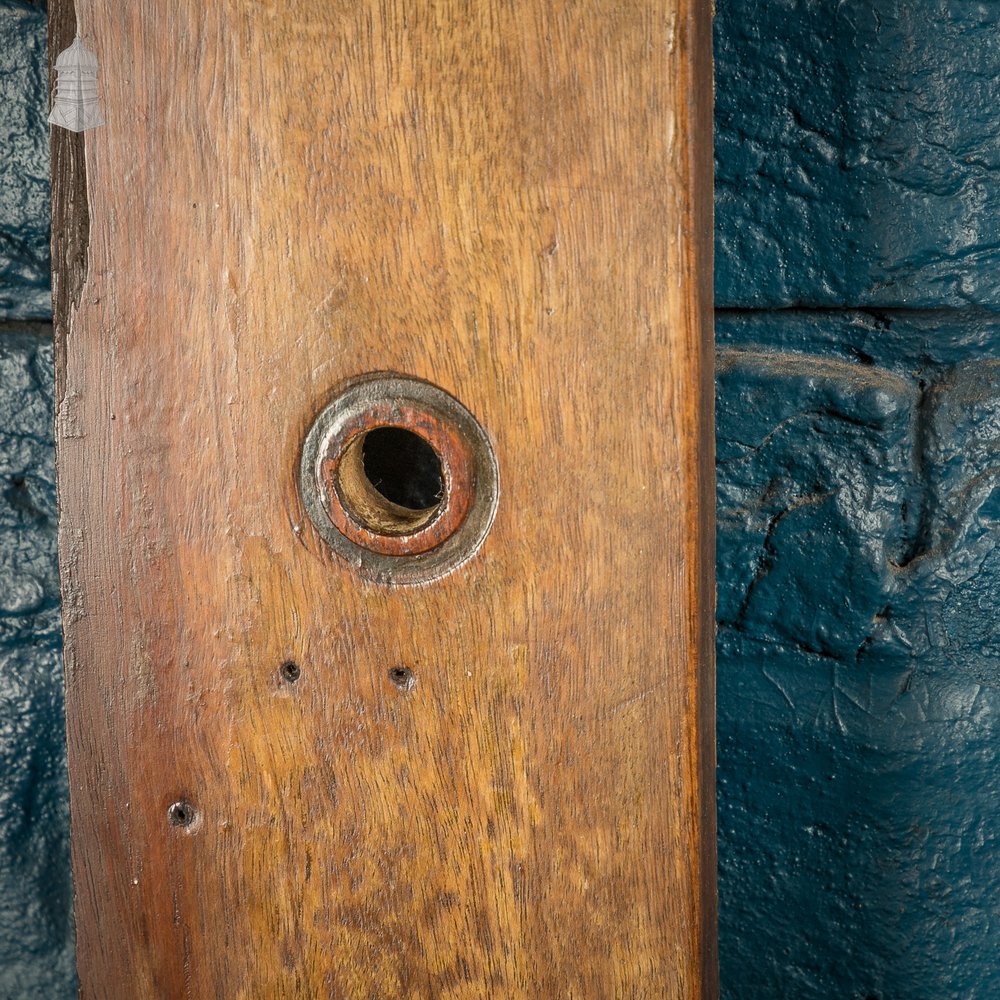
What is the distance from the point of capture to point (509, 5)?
467mm

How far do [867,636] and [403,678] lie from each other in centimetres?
39

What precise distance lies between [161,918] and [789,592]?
0.49m

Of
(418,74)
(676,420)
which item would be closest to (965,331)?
(676,420)

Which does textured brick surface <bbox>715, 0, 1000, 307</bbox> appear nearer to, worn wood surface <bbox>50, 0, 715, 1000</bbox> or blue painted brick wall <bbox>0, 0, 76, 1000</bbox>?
worn wood surface <bbox>50, 0, 715, 1000</bbox>

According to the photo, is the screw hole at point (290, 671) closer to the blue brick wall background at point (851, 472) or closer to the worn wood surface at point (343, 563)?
the worn wood surface at point (343, 563)

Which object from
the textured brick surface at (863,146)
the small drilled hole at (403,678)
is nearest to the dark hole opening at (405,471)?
the small drilled hole at (403,678)

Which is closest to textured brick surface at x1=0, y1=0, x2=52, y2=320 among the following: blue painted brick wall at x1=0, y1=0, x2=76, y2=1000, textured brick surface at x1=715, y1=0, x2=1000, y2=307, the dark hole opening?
blue painted brick wall at x1=0, y1=0, x2=76, y2=1000

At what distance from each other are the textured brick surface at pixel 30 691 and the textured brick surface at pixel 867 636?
560 mm

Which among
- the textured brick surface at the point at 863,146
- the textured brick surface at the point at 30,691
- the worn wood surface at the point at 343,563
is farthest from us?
the textured brick surface at the point at 30,691

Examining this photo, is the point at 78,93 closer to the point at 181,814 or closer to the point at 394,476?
the point at 394,476

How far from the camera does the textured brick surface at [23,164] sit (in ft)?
2.39

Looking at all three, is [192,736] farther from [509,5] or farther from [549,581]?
[509,5]

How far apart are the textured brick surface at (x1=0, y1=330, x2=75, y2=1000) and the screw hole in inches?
14.4

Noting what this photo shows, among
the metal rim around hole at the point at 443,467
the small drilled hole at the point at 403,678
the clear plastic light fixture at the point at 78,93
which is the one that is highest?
the clear plastic light fixture at the point at 78,93
